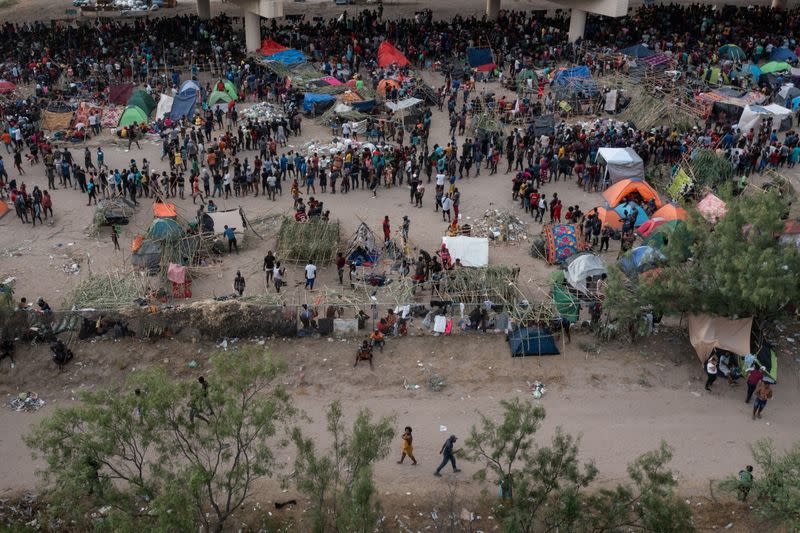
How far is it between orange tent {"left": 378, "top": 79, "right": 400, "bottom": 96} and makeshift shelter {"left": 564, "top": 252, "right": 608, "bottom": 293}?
1508cm

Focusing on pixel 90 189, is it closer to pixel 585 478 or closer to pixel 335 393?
pixel 335 393

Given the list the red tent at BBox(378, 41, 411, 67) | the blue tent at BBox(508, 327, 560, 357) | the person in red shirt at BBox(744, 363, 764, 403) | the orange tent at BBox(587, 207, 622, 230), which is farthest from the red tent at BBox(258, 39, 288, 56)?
the person in red shirt at BBox(744, 363, 764, 403)

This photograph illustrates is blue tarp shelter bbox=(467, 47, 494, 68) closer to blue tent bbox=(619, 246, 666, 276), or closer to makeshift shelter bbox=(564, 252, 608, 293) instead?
makeshift shelter bbox=(564, 252, 608, 293)

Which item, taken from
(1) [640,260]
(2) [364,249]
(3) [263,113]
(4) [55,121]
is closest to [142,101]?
(4) [55,121]

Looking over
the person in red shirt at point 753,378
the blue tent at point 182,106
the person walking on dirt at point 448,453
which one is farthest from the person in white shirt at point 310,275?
the blue tent at point 182,106

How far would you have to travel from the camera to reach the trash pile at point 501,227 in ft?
70.0

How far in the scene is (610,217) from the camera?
Result: 21.2m

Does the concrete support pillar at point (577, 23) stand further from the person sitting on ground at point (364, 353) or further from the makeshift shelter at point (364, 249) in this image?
the person sitting on ground at point (364, 353)

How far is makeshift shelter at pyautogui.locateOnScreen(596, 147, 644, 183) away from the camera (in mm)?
23719

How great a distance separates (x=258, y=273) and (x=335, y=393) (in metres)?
5.14

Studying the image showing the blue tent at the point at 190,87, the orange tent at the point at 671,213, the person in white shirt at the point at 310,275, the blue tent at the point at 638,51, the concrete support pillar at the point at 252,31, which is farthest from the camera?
the concrete support pillar at the point at 252,31

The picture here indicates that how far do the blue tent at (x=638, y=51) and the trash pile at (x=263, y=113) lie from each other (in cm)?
1571

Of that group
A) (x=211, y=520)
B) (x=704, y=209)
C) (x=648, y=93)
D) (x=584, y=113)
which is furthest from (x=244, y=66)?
(x=211, y=520)

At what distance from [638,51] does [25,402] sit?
2834 cm
